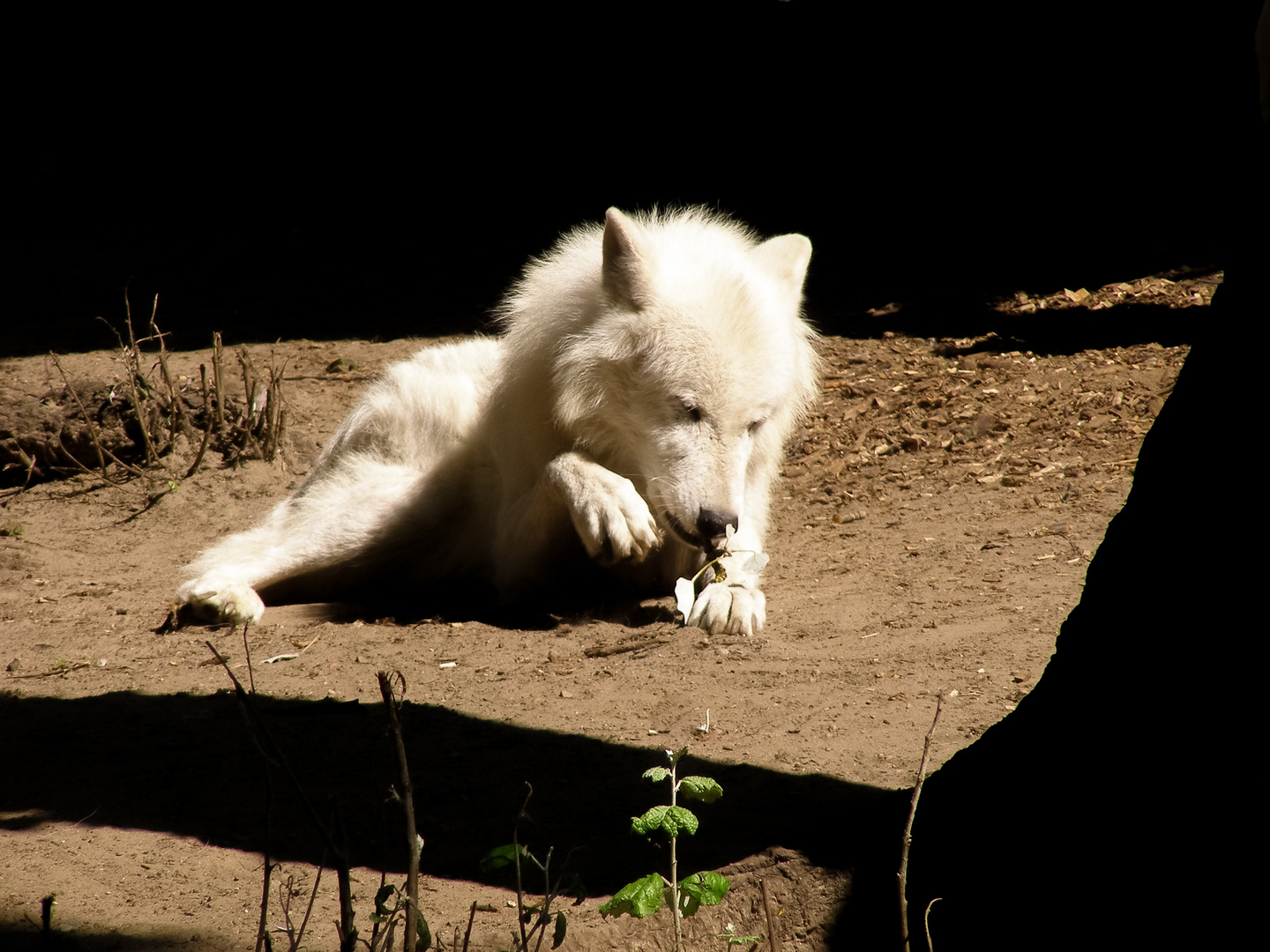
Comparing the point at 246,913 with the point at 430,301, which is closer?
the point at 246,913

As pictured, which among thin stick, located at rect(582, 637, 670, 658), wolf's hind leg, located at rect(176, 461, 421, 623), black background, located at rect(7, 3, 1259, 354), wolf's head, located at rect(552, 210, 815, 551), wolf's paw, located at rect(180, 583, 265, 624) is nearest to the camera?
→ thin stick, located at rect(582, 637, 670, 658)

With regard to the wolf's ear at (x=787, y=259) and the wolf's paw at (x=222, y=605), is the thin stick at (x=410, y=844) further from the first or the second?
the wolf's ear at (x=787, y=259)

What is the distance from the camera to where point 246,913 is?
2066 millimetres

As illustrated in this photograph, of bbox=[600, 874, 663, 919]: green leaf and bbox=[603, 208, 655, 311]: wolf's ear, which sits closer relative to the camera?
bbox=[600, 874, 663, 919]: green leaf

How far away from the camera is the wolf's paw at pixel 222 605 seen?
4363 mm

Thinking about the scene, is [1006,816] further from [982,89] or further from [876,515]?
[982,89]

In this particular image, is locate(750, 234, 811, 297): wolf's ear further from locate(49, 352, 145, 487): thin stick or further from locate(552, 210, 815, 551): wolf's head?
locate(49, 352, 145, 487): thin stick

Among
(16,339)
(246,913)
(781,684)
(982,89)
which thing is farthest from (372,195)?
(246,913)

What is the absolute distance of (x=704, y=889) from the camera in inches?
69.7

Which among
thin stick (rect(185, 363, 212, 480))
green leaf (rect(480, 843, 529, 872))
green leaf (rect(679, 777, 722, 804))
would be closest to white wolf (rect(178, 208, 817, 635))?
thin stick (rect(185, 363, 212, 480))

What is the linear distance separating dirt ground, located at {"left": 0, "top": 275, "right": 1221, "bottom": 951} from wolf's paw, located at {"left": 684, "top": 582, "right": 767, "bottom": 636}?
4.1 inches

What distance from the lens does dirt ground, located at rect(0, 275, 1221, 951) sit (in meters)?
2.15

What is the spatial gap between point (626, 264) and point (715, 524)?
1100mm

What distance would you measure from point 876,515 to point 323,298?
20.3 feet
